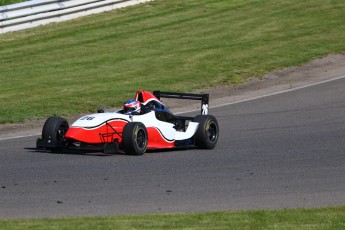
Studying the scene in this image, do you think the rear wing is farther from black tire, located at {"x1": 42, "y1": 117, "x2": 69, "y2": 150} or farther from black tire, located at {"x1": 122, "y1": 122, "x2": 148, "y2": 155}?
black tire, located at {"x1": 42, "y1": 117, "x2": 69, "y2": 150}

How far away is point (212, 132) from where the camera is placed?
50.1 feet

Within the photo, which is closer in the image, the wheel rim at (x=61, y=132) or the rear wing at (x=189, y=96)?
the wheel rim at (x=61, y=132)

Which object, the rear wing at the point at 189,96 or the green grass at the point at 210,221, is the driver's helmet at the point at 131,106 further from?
the green grass at the point at 210,221

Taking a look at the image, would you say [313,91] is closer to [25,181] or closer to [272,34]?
[272,34]

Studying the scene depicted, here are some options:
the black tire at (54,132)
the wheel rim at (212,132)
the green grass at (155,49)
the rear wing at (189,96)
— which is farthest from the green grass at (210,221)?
the green grass at (155,49)

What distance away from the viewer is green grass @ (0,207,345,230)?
29.9 feet

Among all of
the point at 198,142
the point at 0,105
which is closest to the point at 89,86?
the point at 0,105

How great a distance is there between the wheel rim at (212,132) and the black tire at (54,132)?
225cm

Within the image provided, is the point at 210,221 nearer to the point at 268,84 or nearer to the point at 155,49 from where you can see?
the point at 268,84

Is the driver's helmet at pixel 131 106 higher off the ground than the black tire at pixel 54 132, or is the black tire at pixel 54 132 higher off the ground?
the driver's helmet at pixel 131 106

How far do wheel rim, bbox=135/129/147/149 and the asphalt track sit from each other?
0.61ft

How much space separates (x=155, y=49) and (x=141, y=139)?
1149 cm

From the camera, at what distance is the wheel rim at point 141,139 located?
14.2m

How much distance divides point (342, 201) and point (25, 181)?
396 cm
